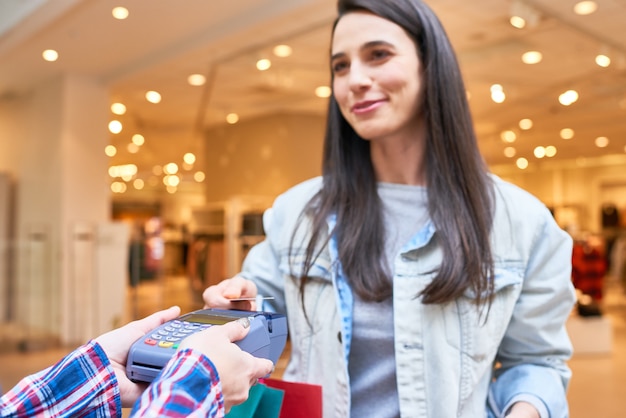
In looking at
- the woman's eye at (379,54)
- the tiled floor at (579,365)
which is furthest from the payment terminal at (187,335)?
the tiled floor at (579,365)

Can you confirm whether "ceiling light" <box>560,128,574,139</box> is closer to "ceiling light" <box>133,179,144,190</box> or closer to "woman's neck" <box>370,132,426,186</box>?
"woman's neck" <box>370,132,426,186</box>

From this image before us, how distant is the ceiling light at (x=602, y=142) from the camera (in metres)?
3.97

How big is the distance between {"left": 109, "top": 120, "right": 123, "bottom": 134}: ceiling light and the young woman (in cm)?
508

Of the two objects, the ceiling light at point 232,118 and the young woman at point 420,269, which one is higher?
the ceiling light at point 232,118

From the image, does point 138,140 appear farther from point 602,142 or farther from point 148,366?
point 148,366

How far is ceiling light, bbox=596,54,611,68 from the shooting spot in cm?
350

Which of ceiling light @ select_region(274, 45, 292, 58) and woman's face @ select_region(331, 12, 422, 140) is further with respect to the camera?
ceiling light @ select_region(274, 45, 292, 58)

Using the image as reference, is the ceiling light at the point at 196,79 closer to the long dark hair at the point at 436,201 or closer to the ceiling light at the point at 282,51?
the ceiling light at the point at 282,51

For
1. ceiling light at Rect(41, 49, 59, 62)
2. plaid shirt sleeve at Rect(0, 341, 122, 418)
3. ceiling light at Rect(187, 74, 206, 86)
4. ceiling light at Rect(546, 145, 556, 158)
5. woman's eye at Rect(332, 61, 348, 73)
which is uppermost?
ceiling light at Rect(41, 49, 59, 62)

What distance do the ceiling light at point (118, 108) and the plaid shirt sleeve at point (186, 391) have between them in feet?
18.2

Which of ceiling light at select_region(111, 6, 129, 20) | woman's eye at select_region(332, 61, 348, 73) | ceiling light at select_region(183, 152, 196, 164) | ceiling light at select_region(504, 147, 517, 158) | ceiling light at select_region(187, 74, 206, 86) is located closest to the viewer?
woman's eye at select_region(332, 61, 348, 73)

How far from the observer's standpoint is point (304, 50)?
14.0ft

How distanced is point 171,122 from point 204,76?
1.61 metres

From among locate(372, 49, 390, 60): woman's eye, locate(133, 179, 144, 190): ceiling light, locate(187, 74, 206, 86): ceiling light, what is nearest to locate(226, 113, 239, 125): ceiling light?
locate(187, 74, 206, 86): ceiling light
